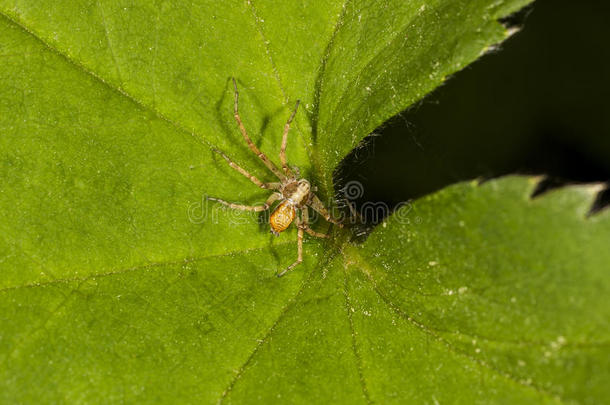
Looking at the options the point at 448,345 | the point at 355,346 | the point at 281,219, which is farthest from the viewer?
the point at 281,219

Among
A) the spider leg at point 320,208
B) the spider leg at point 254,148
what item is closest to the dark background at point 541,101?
the spider leg at point 320,208

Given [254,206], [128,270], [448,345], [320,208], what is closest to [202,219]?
[254,206]

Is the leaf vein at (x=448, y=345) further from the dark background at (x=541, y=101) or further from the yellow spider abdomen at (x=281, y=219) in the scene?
the dark background at (x=541, y=101)

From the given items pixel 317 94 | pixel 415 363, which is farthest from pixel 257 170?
pixel 415 363

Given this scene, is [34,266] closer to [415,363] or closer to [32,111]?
[32,111]

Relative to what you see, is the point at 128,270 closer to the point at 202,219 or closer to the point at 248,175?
the point at 202,219
